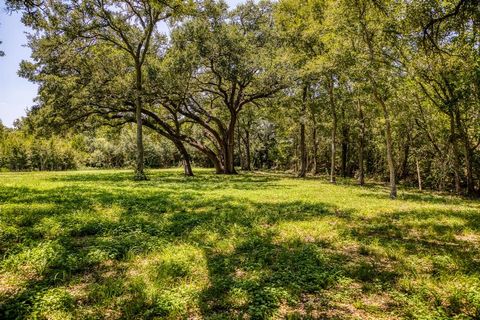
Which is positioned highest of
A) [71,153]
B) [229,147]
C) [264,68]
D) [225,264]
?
[264,68]

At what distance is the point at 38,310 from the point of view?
4449 millimetres

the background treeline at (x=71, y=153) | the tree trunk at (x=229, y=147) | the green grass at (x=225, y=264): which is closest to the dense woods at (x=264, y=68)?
the tree trunk at (x=229, y=147)

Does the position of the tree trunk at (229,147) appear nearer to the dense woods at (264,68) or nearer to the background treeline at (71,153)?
the dense woods at (264,68)

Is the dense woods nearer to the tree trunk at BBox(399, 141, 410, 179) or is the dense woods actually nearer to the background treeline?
the tree trunk at BBox(399, 141, 410, 179)

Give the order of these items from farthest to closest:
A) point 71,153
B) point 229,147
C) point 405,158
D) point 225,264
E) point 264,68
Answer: point 71,153
point 405,158
point 229,147
point 264,68
point 225,264

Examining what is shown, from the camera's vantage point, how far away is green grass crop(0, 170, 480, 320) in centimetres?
481

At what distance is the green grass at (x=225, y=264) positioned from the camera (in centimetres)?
481

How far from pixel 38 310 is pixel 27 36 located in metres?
28.5

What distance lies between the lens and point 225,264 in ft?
21.5

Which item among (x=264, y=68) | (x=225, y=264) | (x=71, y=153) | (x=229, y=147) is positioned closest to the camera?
(x=225, y=264)

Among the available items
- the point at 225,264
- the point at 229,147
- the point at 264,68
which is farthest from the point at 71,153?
the point at 225,264

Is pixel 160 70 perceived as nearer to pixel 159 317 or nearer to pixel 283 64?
pixel 283 64

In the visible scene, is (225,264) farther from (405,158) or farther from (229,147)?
(405,158)

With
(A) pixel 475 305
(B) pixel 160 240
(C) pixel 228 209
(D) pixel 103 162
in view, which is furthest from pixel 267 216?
(D) pixel 103 162
